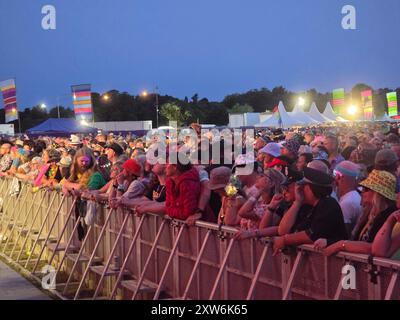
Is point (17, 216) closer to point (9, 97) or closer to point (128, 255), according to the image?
point (128, 255)

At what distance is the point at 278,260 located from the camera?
5.75m

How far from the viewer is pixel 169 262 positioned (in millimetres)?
7586

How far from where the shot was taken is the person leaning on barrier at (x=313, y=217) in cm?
533

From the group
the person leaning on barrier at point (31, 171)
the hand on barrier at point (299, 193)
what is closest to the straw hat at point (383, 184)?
the hand on barrier at point (299, 193)

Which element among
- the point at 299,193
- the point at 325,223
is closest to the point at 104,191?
the point at 299,193

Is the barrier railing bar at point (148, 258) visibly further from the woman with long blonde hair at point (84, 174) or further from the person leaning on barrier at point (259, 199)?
the woman with long blonde hair at point (84, 174)

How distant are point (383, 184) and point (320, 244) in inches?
30.4

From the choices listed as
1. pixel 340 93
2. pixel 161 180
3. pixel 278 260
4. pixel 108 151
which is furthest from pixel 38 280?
pixel 340 93

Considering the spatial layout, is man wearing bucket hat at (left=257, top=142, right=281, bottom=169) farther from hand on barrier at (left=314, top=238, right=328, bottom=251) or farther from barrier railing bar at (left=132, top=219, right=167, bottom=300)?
hand on barrier at (left=314, top=238, right=328, bottom=251)

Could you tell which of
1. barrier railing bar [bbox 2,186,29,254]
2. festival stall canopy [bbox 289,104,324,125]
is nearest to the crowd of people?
barrier railing bar [bbox 2,186,29,254]

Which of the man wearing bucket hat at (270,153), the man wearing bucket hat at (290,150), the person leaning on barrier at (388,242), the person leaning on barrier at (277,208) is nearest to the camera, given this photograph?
the person leaning on barrier at (388,242)

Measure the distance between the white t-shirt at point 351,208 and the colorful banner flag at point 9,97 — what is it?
79.5 feet

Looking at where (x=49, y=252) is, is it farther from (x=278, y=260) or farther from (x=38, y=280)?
(x=278, y=260)

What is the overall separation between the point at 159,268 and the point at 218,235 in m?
1.73
